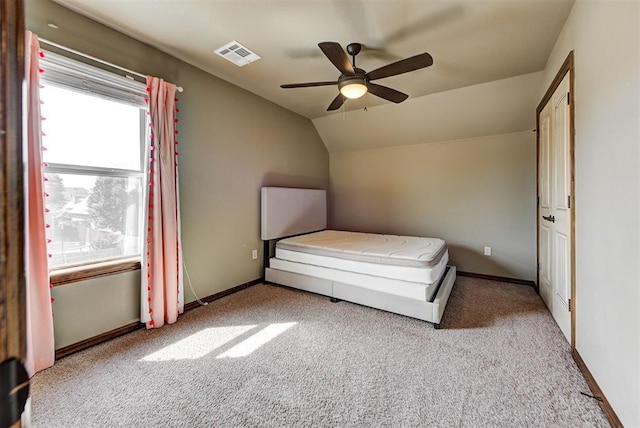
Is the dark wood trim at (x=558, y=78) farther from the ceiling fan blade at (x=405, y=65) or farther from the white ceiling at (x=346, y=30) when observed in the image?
the ceiling fan blade at (x=405, y=65)

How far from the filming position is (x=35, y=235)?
67.4 inches

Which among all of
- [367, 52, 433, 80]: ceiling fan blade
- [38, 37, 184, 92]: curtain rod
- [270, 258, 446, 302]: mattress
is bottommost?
[270, 258, 446, 302]: mattress

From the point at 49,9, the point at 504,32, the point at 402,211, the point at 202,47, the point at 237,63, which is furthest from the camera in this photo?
the point at 402,211

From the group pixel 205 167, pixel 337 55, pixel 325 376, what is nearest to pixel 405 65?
pixel 337 55

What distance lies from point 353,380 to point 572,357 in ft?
5.10

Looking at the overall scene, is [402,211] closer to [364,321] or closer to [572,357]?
[364,321]

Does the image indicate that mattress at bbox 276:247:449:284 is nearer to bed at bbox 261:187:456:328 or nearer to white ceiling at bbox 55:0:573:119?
bed at bbox 261:187:456:328

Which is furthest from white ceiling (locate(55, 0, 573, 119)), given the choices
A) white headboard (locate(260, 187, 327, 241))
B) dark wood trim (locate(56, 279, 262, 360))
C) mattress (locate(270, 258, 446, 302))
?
dark wood trim (locate(56, 279, 262, 360))

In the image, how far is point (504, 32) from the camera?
215 centimetres

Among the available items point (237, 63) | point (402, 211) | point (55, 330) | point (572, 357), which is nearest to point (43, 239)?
point (55, 330)

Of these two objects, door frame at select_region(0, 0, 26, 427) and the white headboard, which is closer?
door frame at select_region(0, 0, 26, 427)

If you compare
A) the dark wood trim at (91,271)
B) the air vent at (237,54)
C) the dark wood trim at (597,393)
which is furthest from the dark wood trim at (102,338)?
the dark wood trim at (597,393)

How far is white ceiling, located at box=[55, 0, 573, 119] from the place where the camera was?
1883 millimetres

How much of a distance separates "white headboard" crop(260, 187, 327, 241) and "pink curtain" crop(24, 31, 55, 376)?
80.9 inches
